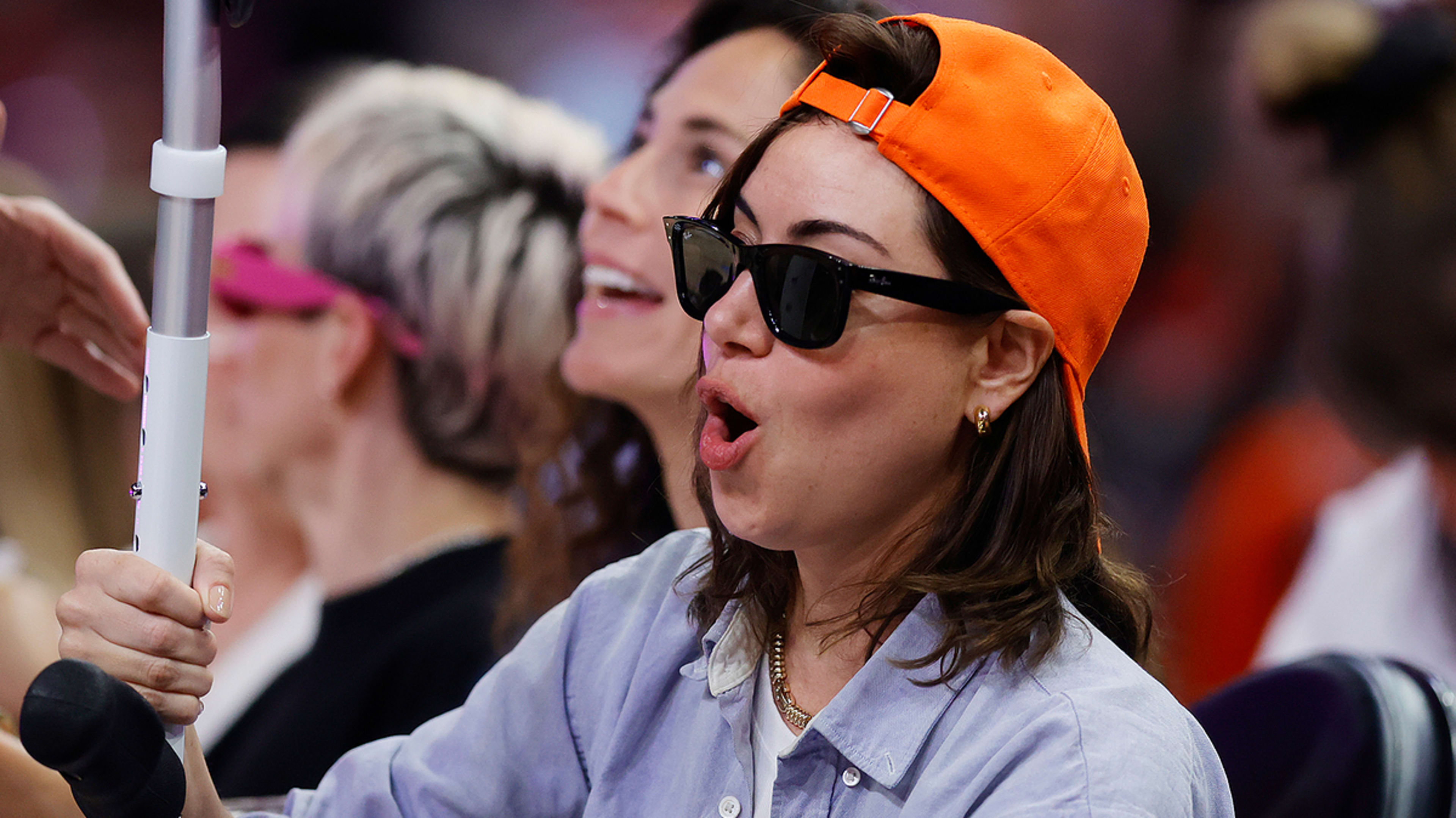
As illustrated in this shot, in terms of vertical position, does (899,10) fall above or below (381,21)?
above

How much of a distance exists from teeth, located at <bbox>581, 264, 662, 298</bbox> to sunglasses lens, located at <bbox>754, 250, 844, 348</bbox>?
89 centimetres

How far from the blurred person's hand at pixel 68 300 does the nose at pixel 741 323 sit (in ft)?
2.66

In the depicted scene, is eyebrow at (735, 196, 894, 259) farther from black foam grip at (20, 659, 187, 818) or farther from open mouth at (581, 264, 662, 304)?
open mouth at (581, 264, 662, 304)

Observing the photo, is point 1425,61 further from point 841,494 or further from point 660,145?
point 841,494

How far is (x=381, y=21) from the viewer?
2.23m

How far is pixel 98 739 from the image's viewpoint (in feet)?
3.05

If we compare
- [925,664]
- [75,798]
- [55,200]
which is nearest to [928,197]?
[925,664]

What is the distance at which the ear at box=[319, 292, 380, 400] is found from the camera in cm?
223

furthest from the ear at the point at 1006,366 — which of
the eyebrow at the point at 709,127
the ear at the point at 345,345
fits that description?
the ear at the point at 345,345

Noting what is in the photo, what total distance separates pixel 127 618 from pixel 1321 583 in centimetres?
271

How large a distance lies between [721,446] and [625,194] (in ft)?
3.12

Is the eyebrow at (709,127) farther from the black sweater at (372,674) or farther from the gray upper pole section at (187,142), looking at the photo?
the gray upper pole section at (187,142)

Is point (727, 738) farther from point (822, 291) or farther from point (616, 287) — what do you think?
→ point (616, 287)

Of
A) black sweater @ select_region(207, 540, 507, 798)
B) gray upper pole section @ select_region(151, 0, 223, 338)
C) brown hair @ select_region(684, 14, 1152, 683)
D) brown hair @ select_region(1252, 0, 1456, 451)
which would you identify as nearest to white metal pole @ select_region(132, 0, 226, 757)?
gray upper pole section @ select_region(151, 0, 223, 338)
